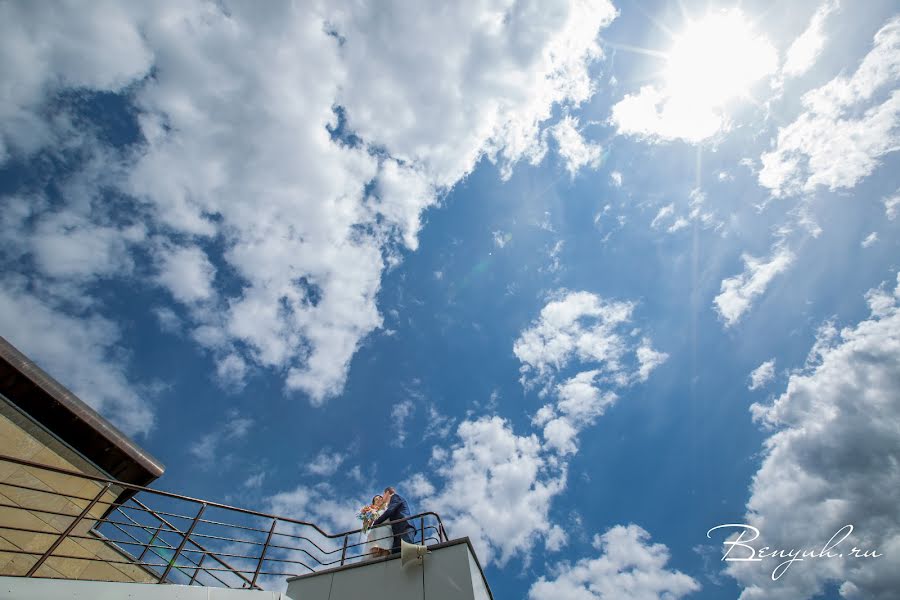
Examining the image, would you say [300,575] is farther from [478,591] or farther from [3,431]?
[3,431]

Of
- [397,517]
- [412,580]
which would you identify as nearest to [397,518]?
[397,517]

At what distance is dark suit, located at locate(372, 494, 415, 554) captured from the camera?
8.08 m

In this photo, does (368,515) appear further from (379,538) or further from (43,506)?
(43,506)

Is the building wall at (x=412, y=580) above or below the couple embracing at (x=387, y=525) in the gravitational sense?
below

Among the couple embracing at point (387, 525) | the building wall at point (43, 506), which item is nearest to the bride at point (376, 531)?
the couple embracing at point (387, 525)

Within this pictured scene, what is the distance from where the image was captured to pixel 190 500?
6590mm

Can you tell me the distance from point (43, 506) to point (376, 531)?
6.41 meters

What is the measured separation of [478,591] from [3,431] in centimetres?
949

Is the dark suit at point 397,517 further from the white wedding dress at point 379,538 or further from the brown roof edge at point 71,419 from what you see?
the brown roof edge at point 71,419

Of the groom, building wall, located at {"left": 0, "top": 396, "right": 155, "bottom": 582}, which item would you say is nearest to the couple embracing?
the groom

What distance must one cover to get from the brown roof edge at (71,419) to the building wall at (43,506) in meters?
0.18

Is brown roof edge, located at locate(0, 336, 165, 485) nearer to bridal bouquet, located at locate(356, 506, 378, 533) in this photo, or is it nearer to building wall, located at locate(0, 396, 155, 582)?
building wall, located at locate(0, 396, 155, 582)

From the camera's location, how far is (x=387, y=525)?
832cm

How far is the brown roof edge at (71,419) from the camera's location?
304 inches
